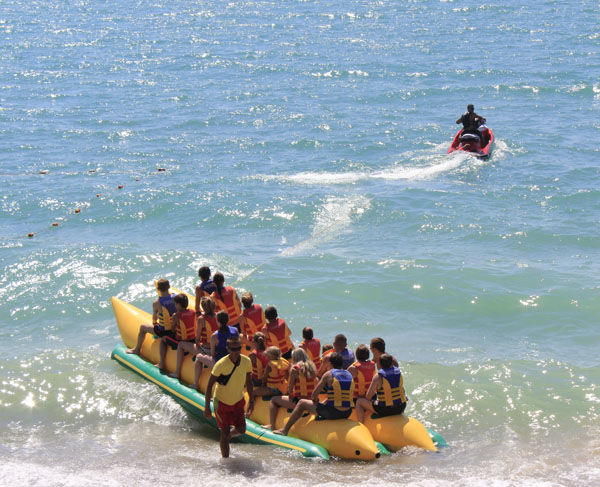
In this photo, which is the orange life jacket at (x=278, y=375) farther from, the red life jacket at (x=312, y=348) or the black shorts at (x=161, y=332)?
the black shorts at (x=161, y=332)

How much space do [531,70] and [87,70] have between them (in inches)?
725

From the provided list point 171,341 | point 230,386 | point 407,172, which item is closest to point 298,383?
point 230,386

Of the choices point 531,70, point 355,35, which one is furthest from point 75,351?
point 355,35

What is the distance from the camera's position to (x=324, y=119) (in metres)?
24.5

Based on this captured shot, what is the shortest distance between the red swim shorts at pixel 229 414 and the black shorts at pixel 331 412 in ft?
2.64

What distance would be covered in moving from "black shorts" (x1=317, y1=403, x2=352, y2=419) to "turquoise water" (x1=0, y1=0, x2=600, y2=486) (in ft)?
1.56

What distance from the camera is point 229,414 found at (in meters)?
7.11

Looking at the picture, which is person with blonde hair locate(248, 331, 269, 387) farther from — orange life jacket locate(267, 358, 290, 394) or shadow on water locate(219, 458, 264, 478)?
shadow on water locate(219, 458, 264, 478)

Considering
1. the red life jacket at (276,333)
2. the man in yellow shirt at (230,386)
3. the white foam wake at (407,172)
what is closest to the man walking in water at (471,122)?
the white foam wake at (407,172)

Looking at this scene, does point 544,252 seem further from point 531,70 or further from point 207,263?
point 531,70

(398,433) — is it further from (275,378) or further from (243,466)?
(243,466)

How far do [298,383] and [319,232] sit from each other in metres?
8.04

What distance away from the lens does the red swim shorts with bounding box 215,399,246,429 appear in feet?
23.2

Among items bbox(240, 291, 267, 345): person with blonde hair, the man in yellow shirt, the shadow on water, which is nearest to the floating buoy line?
bbox(240, 291, 267, 345): person with blonde hair
